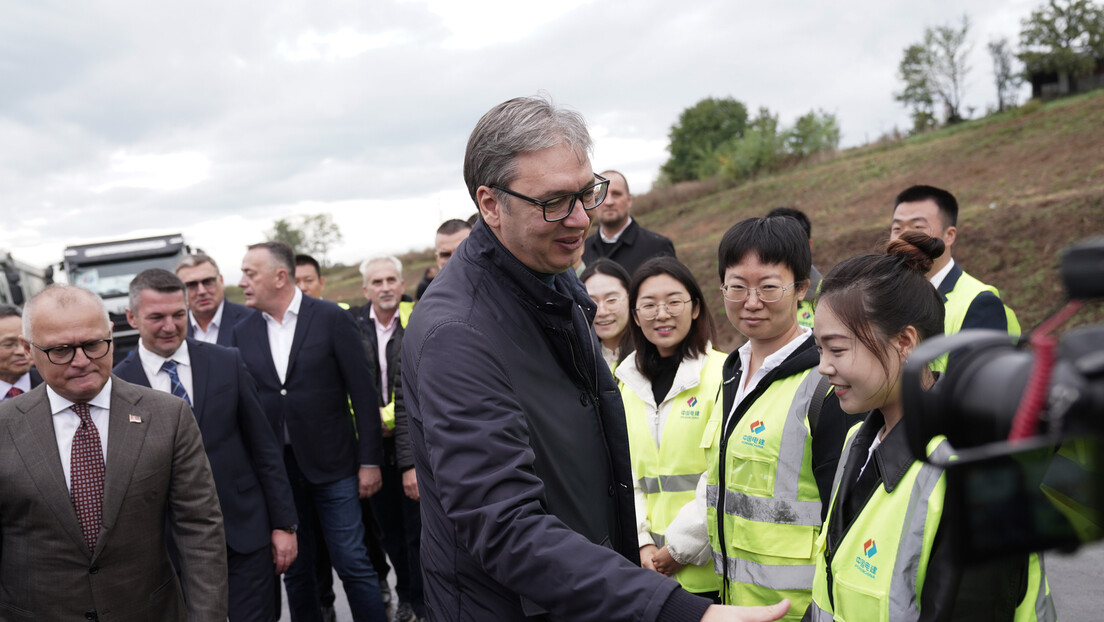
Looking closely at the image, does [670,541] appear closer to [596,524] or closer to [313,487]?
[596,524]

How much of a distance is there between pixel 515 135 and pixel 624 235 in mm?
4534

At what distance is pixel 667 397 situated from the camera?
3.30 meters

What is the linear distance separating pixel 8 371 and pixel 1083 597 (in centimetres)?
626

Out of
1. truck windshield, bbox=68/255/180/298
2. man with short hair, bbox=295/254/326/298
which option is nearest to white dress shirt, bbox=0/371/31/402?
man with short hair, bbox=295/254/326/298

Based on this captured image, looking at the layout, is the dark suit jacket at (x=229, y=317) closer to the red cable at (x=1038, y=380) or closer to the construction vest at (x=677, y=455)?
the construction vest at (x=677, y=455)

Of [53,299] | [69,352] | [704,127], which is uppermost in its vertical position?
[704,127]

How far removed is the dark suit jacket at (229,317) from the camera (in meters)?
4.89

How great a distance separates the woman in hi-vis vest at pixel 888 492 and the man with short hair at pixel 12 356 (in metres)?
4.25

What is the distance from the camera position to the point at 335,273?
168 ft

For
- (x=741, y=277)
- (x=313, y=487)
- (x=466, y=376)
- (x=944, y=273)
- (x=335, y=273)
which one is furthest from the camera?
(x=335, y=273)

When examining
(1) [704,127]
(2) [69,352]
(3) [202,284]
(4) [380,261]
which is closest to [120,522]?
(2) [69,352]

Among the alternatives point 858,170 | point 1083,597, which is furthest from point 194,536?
point 858,170

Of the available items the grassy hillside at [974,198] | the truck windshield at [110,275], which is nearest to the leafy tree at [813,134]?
the grassy hillside at [974,198]

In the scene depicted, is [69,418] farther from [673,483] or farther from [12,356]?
[673,483]
